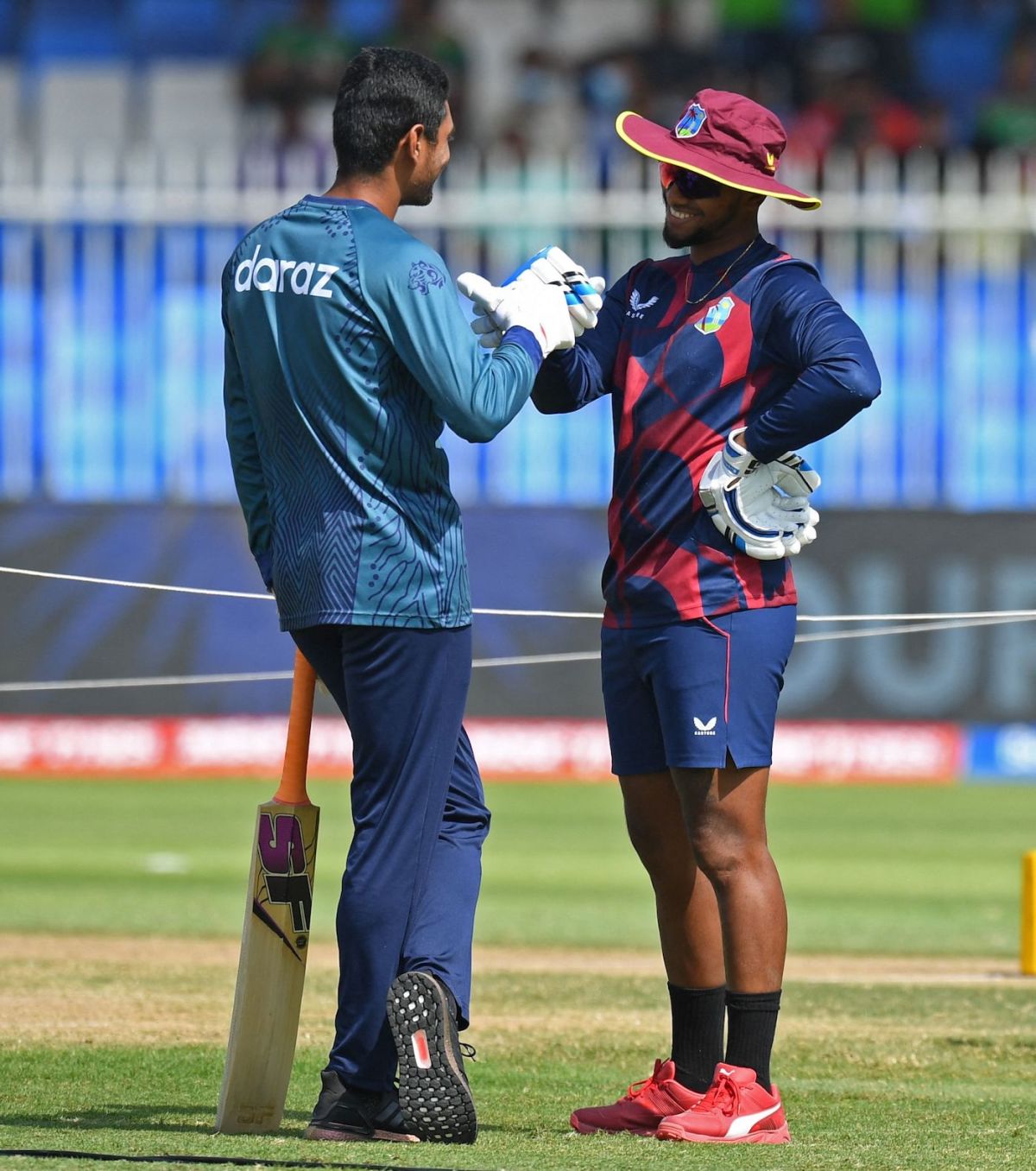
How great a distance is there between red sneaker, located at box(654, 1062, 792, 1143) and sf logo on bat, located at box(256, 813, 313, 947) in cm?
87

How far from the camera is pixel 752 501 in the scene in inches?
178

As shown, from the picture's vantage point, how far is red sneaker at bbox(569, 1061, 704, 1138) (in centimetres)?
459

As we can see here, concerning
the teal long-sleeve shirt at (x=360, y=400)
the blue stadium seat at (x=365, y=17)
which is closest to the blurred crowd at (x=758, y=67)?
the blue stadium seat at (x=365, y=17)

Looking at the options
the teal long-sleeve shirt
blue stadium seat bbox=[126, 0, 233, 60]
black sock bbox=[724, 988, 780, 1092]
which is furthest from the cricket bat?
blue stadium seat bbox=[126, 0, 233, 60]

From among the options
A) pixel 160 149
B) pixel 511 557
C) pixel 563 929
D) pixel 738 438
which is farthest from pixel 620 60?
pixel 738 438

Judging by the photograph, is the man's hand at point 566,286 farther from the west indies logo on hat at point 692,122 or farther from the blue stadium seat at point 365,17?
the blue stadium seat at point 365,17

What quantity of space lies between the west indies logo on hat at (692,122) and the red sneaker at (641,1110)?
203 centimetres

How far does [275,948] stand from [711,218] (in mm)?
1797

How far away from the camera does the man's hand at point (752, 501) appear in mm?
4527

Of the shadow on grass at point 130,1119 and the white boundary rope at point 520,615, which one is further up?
the white boundary rope at point 520,615

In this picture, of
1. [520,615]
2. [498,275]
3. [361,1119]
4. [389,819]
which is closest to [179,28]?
[498,275]

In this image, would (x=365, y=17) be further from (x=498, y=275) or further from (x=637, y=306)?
(x=637, y=306)

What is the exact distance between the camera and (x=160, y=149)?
1906 cm

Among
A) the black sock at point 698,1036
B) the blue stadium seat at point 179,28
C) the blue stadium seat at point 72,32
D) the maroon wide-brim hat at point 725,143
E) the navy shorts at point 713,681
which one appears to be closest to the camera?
the navy shorts at point 713,681
